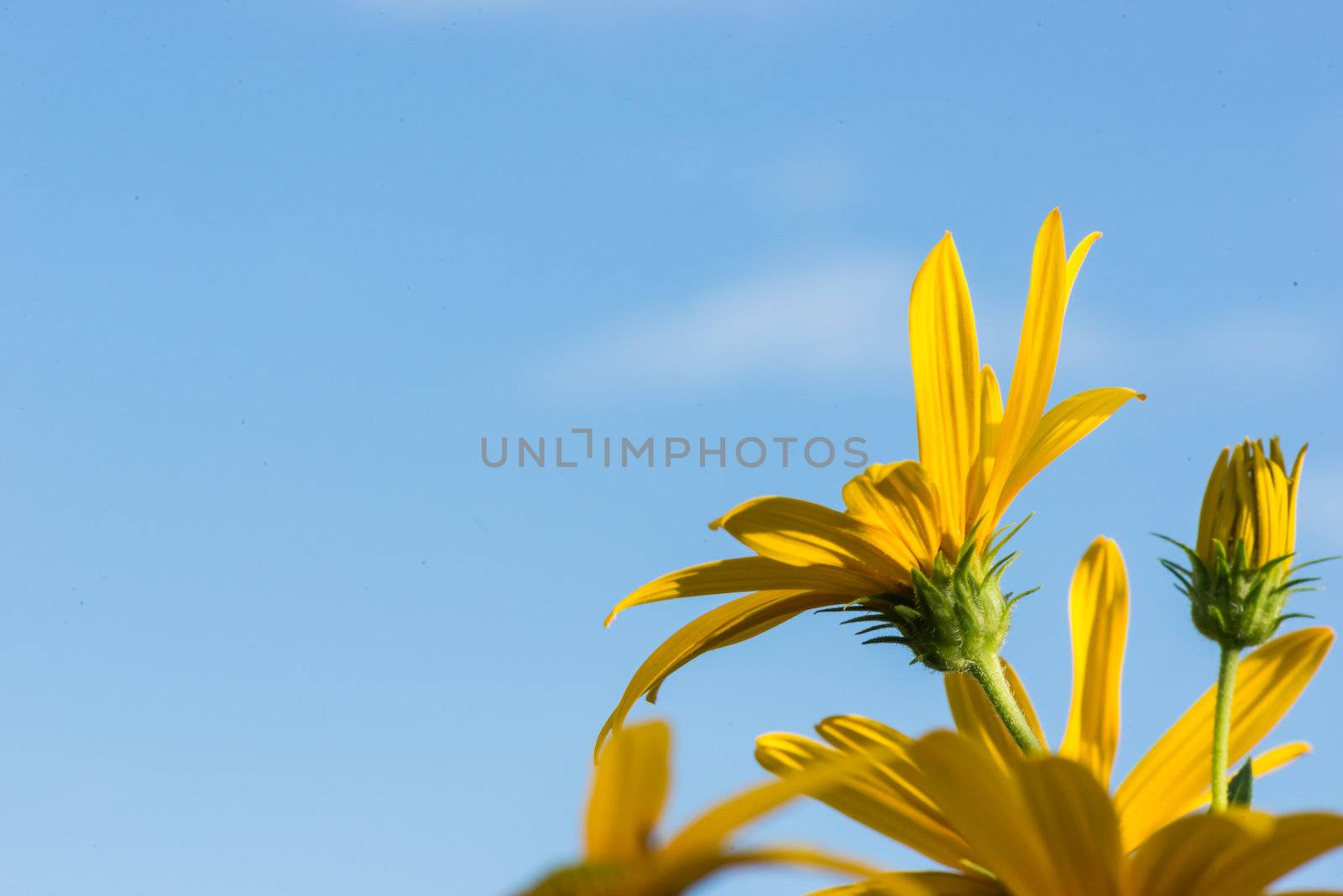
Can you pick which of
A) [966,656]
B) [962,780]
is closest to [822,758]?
[962,780]

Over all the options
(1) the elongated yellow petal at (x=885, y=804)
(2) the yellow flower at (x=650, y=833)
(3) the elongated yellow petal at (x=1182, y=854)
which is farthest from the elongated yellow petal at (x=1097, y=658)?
(2) the yellow flower at (x=650, y=833)

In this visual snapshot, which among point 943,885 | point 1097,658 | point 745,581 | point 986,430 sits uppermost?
point 986,430

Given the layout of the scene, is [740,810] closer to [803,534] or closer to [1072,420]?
[803,534]

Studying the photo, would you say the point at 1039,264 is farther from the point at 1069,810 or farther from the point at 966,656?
the point at 1069,810

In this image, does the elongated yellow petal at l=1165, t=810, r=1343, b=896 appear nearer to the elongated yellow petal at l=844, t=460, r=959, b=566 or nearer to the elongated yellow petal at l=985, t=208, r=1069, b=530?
the elongated yellow petal at l=844, t=460, r=959, b=566

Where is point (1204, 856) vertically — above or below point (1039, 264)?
below

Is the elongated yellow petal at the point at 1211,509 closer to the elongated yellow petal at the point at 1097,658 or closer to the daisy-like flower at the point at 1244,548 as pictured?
the daisy-like flower at the point at 1244,548

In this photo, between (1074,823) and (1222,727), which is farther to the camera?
(1222,727)

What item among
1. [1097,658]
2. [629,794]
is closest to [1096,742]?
[1097,658]
